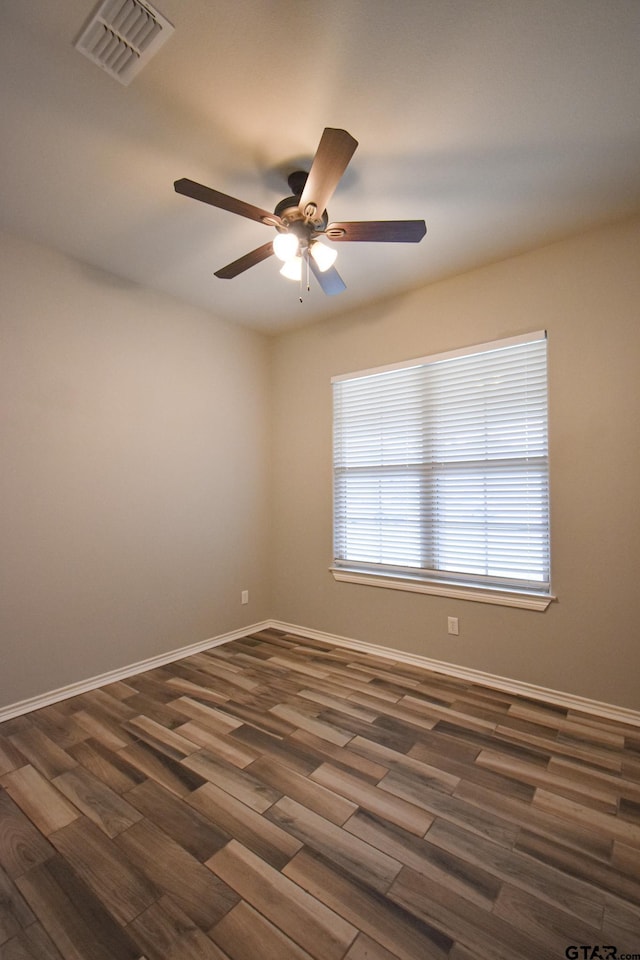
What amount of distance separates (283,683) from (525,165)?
325 centimetres

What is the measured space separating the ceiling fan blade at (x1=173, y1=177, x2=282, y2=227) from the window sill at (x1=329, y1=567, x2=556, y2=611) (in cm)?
253

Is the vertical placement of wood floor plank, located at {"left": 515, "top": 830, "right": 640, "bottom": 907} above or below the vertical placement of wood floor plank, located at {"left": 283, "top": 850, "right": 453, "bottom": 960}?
below

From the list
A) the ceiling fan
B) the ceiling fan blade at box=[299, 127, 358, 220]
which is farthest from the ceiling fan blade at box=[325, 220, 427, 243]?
the ceiling fan blade at box=[299, 127, 358, 220]

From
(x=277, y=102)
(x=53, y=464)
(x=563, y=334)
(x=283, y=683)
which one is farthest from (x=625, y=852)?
(x=53, y=464)

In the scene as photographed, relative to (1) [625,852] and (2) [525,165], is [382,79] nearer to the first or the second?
(2) [525,165]

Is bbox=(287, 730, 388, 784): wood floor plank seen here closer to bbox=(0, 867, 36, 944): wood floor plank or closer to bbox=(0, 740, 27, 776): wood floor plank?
bbox=(0, 867, 36, 944): wood floor plank

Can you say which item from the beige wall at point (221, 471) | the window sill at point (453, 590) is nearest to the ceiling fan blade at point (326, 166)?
the beige wall at point (221, 471)

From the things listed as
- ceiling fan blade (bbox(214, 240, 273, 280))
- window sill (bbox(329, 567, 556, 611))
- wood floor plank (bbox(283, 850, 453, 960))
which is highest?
ceiling fan blade (bbox(214, 240, 273, 280))

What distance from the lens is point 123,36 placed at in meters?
1.49

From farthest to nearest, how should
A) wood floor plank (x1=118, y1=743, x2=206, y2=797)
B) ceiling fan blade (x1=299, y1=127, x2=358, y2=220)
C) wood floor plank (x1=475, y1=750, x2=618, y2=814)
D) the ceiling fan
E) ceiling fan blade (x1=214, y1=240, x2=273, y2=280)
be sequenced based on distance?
ceiling fan blade (x1=214, y1=240, x2=273, y2=280) → wood floor plank (x1=118, y1=743, x2=206, y2=797) → wood floor plank (x1=475, y1=750, x2=618, y2=814) → the ceiling fan → ceiling fan blade (x1=299, y1=127, x2=358, y2=220)

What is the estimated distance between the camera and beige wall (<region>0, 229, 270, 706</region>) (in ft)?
8.57

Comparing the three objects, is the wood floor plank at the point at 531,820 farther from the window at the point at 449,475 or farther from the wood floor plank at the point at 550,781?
the window at the point at 449,475

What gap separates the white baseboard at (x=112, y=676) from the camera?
100 inches

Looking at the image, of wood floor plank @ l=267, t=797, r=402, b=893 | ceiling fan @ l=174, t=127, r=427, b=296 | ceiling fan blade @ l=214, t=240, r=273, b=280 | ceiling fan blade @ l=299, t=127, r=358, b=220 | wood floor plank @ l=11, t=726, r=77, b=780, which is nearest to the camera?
wood floor plank @ l=267, t=797, r=402, b=893
